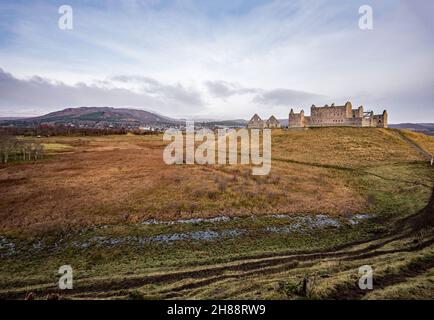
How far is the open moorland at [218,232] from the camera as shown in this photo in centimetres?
1169

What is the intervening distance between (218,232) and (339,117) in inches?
3456

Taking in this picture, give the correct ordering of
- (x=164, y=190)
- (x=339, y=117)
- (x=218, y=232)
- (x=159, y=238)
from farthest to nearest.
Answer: (x=339, y=117) < (x=164, y=190) < (x=218, y=232) < (x=159, y=238)

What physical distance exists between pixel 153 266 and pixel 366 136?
7051cm

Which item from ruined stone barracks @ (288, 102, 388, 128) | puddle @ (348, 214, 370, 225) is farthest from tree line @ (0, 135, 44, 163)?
ruined stone barracks @ (288, 102, 388, 128)

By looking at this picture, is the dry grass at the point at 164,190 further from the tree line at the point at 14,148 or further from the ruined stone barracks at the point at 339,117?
the ruined stone barracks at the point at 339,117

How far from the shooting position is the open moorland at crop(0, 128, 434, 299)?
11688 millimetres

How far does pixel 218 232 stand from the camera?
20047mm

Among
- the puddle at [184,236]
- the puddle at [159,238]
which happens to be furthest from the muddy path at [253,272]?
the puddle at [159,238]

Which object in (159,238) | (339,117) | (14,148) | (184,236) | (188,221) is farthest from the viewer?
(339,117)

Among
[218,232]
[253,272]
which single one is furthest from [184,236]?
[253,272]

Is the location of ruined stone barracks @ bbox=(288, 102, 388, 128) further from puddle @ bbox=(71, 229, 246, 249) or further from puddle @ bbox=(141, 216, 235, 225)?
puddle @ bbox=(71, 229, 246, 249)

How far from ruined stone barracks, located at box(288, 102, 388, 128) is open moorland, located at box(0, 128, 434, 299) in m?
52.3

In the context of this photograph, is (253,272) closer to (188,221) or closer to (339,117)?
(188,221)
